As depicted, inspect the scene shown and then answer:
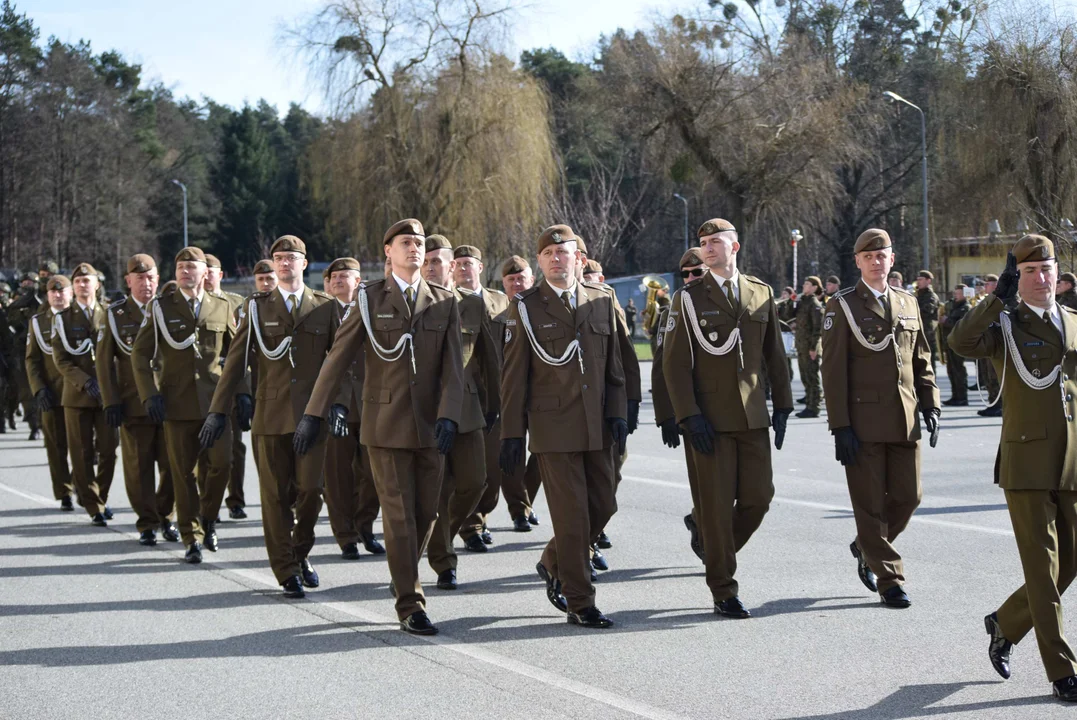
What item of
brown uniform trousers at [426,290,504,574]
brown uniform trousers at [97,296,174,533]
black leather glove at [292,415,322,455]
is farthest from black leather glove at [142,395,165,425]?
black leather glove at [292,415,322,455]

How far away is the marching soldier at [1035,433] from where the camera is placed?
5812mm

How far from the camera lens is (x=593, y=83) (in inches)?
1710

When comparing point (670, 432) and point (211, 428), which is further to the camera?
point (211, 428)

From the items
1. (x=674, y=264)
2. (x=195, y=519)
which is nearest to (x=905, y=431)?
(x=195, y=519)

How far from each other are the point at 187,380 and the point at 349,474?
137 centimetres

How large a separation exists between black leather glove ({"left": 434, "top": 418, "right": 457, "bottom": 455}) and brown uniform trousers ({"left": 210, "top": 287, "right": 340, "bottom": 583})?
1363mm

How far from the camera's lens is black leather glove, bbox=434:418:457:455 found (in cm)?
704

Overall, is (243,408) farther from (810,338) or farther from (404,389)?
(810,338)

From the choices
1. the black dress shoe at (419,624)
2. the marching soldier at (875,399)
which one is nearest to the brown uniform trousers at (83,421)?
the black dress shoe at (419,624)

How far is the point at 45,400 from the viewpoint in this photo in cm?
1226

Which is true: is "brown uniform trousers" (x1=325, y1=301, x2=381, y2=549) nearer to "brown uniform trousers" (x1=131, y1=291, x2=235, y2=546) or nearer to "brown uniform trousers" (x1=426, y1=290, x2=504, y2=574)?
"brown uniform trousers" (x1=131, y1=291, x2=235, y2=546)

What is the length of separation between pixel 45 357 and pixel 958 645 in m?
9.52

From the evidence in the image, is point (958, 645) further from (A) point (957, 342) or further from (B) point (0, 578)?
(B) point (0, 578)

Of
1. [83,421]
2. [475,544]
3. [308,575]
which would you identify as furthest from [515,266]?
[83,421]
